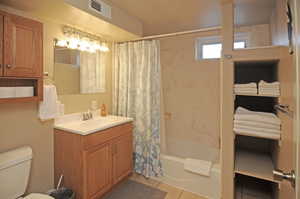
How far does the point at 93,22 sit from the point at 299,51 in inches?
72.4

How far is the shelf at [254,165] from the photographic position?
142cm

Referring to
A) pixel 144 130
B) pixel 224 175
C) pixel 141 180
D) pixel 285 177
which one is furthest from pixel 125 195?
pixel 285 177

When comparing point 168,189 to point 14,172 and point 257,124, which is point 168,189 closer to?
point 257,124

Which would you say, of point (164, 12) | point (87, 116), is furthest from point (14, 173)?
point (164, 12)

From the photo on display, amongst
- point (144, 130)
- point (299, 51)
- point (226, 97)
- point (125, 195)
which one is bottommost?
point (125, 195)

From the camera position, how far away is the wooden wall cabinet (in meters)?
1.36

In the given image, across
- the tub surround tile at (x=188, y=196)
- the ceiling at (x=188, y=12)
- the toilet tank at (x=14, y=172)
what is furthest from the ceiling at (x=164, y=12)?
the tub surround tile at (x=188, y=196)

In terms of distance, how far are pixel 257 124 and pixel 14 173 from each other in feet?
6.92

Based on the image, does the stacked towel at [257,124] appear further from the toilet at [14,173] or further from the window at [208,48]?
the toilet at [14,173]

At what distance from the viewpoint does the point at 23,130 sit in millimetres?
1707

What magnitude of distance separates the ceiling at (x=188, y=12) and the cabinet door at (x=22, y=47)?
850 millimetres

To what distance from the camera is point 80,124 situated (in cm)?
209

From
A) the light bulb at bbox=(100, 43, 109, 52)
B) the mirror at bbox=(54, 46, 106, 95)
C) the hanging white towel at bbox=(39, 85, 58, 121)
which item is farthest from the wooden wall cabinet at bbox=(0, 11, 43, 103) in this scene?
the light bulb at bbox=(100, 43, 109, 52)

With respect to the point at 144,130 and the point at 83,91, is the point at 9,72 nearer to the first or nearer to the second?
the point at 83,91
